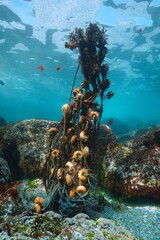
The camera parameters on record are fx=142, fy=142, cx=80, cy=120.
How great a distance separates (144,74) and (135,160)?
1089 inches

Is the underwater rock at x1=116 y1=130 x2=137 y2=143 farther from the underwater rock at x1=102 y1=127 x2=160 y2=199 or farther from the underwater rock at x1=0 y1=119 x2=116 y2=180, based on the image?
the underwater rock at x1=102 y1=127 x2=160 y2=199

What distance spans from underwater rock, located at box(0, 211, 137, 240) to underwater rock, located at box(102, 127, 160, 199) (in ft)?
7.21

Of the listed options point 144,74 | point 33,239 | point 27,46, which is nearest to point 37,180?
point 33,239

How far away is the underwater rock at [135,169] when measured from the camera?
386cm

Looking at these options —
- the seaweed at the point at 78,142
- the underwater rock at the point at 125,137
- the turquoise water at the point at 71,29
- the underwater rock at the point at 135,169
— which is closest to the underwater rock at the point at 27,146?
the underwater rock at the point at 135,169

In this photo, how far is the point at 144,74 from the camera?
91.2 ft

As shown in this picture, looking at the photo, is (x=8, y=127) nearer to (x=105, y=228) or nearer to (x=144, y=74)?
(x=105, y=228)

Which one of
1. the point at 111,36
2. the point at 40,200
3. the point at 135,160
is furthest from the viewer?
the point at 111,36

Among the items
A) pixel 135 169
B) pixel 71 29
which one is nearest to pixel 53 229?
pixel 135 169

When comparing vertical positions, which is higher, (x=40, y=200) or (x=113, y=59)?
(x=113, y=59)

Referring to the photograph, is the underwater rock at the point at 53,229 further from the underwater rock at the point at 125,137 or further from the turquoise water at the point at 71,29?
the turquoise water at the point at 71,29

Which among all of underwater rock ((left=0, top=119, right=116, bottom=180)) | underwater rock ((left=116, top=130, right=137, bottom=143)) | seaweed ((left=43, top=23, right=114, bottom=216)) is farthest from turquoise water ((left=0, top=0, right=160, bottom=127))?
underwater rock ((left=0, top=119, right=116, bottom=180))

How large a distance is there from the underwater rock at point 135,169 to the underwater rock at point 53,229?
220cm

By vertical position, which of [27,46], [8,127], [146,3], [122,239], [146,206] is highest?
[27,46]
